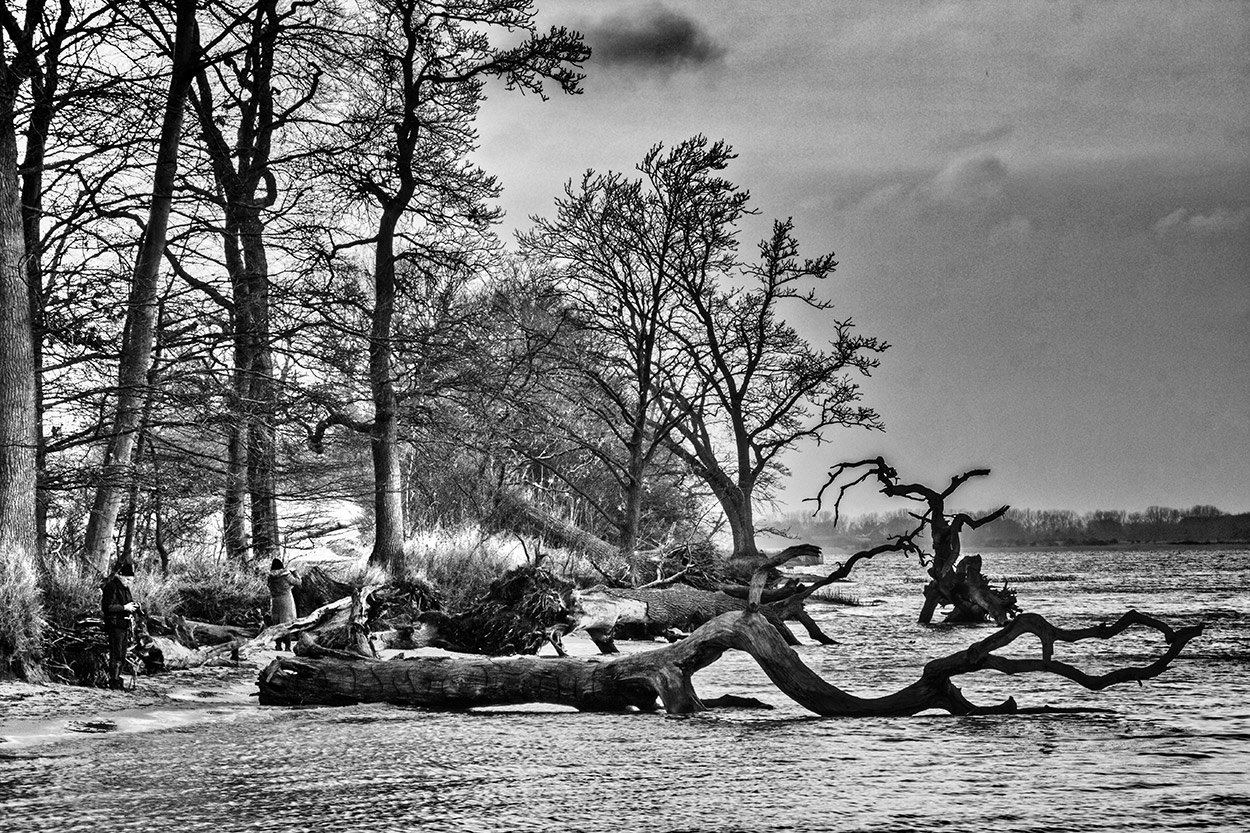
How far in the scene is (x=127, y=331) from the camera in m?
11.9

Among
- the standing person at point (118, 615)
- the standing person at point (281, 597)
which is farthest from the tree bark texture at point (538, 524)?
the standing person at point (118, 615)

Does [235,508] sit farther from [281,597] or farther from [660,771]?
[660,771]

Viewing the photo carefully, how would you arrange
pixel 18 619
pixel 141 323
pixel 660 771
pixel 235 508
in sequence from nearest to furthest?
pixel 660 771, pixel 18 619, pixel 141 323, pixel 235 508

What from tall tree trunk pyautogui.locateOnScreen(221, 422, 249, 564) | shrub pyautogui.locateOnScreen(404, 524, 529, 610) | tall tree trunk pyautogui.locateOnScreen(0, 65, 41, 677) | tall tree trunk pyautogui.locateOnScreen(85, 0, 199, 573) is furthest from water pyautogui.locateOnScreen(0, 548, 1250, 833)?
shrub pyautogui.locateOnScreen(404, 524, 529, 610)

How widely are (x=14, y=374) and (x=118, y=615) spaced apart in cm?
320

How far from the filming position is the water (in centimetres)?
481

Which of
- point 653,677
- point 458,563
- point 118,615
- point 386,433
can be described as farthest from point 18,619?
point 458,563

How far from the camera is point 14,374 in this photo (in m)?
10.6

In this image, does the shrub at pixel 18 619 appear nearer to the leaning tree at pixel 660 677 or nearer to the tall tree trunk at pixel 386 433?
the leaning tree at pixel 660 677

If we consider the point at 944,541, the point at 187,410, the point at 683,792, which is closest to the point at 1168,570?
the point at 944,541

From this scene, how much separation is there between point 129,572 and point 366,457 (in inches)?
530

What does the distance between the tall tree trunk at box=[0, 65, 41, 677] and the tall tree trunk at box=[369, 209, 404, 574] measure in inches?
192

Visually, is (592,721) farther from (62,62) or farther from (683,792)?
(62,62)

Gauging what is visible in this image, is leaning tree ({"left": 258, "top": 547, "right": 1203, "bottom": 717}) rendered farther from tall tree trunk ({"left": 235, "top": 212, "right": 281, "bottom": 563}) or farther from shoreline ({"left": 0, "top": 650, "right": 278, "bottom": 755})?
tall tree trunk ({"left": 235, "top": 212, "right": 281, "bottom": 563})
